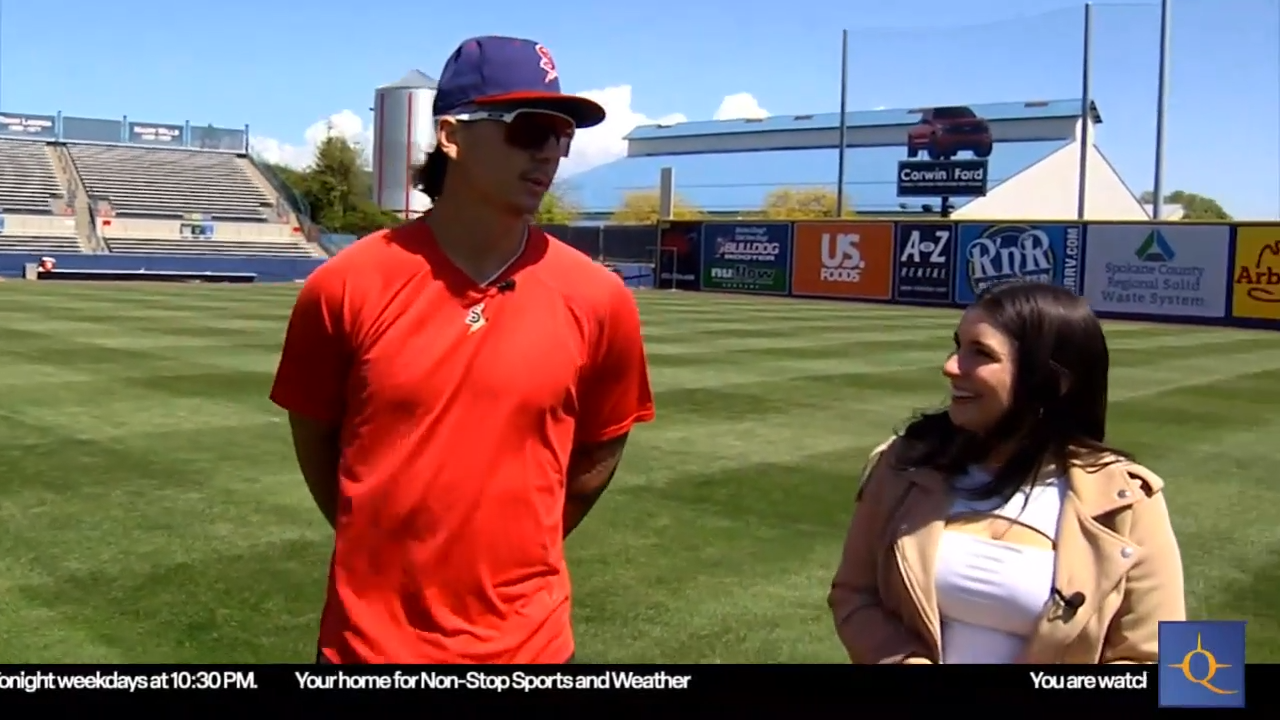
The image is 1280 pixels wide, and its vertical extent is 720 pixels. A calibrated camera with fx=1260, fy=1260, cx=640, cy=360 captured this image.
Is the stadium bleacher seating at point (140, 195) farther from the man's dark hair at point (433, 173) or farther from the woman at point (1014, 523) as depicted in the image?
the woman at point (1014, 523)

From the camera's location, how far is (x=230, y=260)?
4325 centimetres

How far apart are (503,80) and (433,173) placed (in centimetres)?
29

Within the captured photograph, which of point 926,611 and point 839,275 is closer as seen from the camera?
point 926,611

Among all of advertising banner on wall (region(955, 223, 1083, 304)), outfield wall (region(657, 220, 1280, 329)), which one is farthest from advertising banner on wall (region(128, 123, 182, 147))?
advertising banner on wall (region(955, 223, 1083, 304))

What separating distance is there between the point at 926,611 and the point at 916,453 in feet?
1.14

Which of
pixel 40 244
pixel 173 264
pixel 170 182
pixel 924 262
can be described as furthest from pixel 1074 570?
pixel 170 182

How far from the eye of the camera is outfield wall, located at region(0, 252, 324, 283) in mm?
40656

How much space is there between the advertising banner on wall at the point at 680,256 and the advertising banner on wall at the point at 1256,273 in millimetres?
16854

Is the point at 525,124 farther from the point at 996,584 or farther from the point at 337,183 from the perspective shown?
the point at 337,183

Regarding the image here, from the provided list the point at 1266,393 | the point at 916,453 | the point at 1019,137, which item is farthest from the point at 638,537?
the point at 1019,137

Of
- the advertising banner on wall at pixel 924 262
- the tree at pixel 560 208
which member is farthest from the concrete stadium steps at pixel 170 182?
the advertising banner on wall at pixel 924 262
